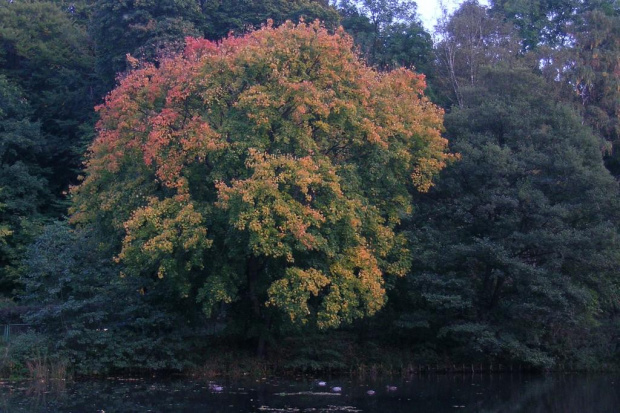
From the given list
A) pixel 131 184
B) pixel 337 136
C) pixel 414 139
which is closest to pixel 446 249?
pixel 414 139

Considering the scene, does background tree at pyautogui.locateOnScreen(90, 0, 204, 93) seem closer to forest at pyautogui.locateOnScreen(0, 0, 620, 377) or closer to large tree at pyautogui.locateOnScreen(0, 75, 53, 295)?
large tree at pyautogui.locateOnScreen(0, 75, 53, 295)

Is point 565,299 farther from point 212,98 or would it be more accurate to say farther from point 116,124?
point 116,124

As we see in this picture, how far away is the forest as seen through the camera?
2347 cm

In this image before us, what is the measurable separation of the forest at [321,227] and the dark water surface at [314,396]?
1.90 meters

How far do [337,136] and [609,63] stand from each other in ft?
55.4

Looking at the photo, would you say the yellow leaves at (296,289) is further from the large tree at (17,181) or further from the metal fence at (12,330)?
the large tree at (17,181)

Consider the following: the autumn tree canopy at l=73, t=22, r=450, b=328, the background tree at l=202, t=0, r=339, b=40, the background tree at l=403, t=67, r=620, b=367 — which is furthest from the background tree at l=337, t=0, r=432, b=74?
the autumn tree canopy at l=73, t=22, r=450, b=328

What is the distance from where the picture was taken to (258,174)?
22.2 m

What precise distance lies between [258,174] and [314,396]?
679cm

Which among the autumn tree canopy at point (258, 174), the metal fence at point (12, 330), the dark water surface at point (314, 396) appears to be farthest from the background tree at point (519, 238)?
the metal fence at point (12, 330)

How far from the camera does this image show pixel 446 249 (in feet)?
92.2

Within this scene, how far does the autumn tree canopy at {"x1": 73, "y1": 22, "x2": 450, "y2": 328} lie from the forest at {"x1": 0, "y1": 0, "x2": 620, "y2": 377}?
80 mm

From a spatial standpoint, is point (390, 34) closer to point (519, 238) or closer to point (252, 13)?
point (252, 13)

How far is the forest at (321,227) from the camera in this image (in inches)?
924
